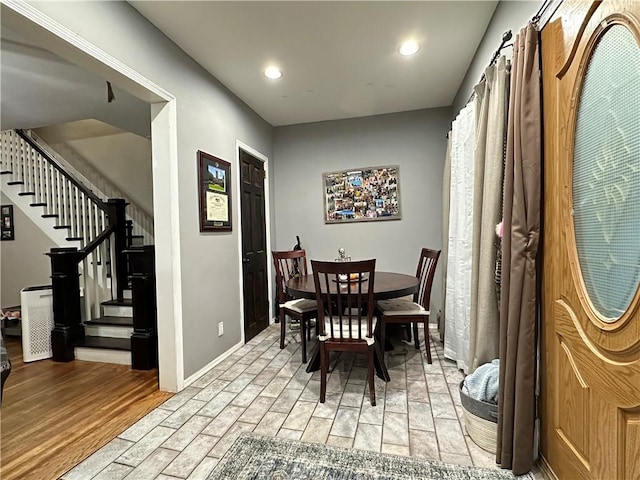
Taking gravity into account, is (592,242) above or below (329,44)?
below

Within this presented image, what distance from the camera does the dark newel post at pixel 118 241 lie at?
365cm

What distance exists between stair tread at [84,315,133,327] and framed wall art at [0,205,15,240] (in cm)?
261

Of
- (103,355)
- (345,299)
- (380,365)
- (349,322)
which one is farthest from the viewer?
(103,355)

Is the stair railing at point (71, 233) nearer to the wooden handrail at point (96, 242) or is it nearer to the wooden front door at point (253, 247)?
the wooden handrail at point (96, 242)

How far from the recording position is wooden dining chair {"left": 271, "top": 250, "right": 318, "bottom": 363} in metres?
2.76

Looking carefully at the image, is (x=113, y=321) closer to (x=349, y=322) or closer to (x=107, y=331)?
(x=107, y=331)

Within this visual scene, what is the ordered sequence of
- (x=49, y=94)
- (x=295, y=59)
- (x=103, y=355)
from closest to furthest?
(x=295, y=59)
(x=103, y=355)
(x=49, y=94)

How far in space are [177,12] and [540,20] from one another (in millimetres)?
2191

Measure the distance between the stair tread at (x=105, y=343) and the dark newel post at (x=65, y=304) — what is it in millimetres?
80

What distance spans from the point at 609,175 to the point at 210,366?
293 cm

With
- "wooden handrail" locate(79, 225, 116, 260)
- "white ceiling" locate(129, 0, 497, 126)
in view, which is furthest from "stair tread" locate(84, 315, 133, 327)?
"white ceiling" locate(129, 0, 497, 126)

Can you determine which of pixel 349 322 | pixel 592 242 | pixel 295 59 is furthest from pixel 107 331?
pixel 592 242

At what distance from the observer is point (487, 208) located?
6.38 feet

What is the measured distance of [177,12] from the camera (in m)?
2.03
